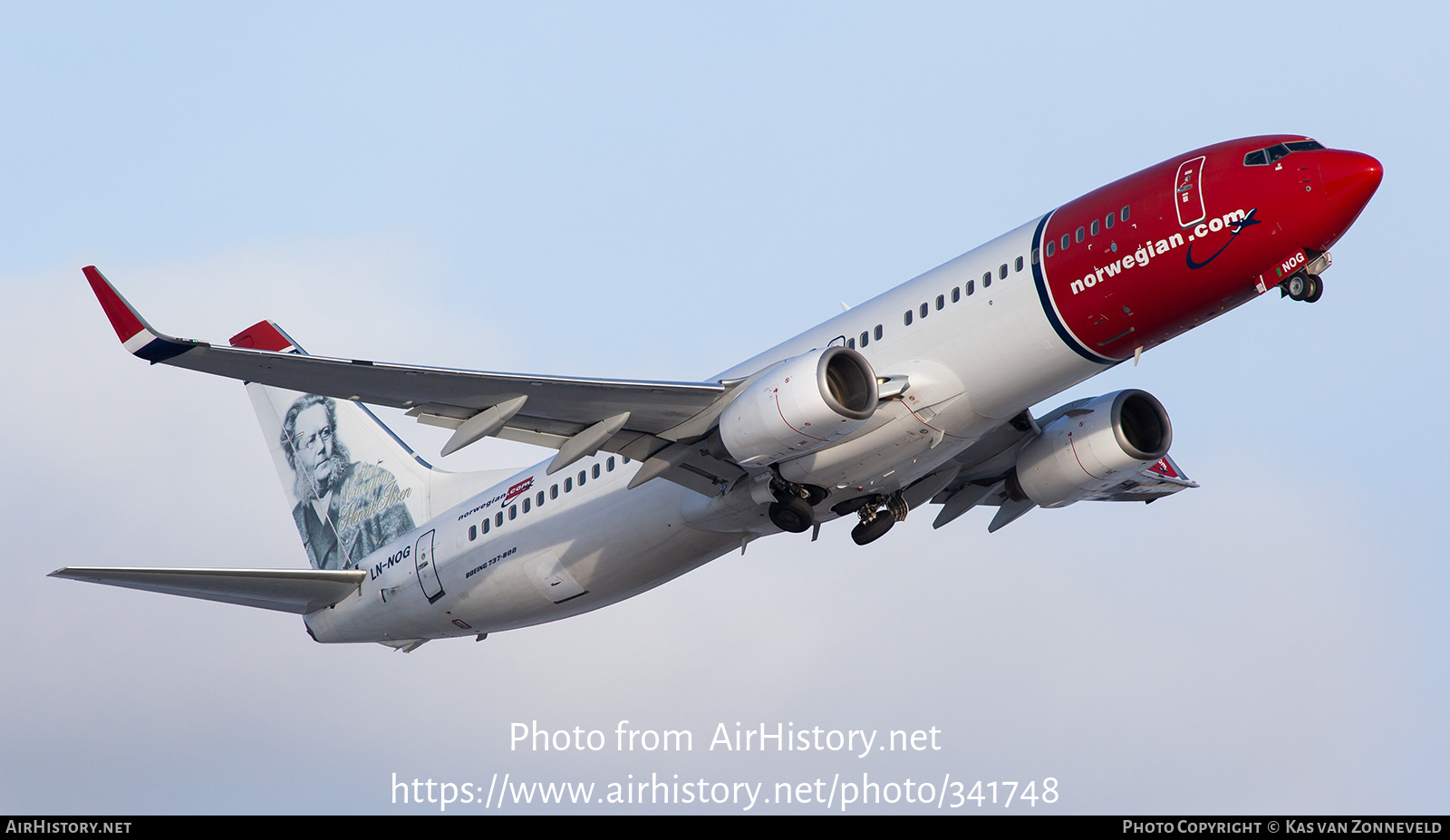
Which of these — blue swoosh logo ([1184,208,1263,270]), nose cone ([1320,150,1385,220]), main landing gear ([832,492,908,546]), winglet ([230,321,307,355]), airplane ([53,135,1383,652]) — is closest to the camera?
nose cone ([1320,150,1385,220])

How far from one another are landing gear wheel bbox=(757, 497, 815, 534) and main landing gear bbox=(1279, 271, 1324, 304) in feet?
30.3

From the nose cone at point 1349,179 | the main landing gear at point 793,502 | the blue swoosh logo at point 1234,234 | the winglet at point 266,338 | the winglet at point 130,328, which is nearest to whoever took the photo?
the winglet at point 130,328

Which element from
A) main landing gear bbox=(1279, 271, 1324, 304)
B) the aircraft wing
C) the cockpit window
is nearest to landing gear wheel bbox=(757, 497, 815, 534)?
the aircraft wing

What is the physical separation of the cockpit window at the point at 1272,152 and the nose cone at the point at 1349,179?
541 millimetres

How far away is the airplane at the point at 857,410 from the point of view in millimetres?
24625

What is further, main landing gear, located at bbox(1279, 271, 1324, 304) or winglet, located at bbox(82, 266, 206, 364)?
main landing gear, located at bbox(1279, 271, 1324, 304)

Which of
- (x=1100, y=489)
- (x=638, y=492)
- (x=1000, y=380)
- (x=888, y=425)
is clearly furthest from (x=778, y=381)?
(x=1100, y=489)

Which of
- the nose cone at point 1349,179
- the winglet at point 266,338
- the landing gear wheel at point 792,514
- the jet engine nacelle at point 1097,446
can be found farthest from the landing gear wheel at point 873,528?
the winglet at point 266,338

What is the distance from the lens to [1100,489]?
101 ft

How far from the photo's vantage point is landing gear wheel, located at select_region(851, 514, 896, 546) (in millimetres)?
29297

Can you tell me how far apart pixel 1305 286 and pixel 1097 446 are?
253 inches

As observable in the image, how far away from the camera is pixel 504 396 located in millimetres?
A: 26281

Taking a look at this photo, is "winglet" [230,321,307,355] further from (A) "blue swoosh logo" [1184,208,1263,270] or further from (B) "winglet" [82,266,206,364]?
(A) "blue swoosh logo" [1184,208,1263,270]

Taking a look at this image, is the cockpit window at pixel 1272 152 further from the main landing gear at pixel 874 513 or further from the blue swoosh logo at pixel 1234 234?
the main landing gear at pixel 874 513
